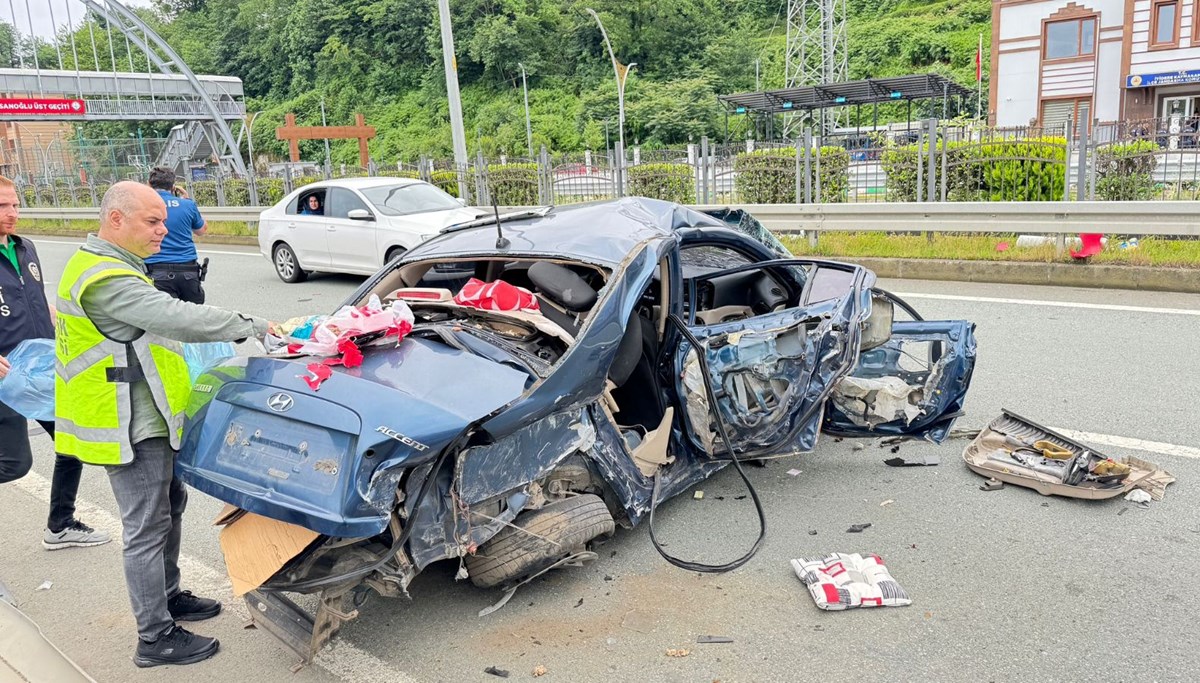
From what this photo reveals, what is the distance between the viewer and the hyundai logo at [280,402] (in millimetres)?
2943

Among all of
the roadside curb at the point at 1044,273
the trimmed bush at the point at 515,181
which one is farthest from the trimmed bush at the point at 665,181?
the roadside curb at the point at 1044,273

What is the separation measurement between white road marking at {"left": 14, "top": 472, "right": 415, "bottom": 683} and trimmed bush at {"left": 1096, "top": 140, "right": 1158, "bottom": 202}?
34.7 feet

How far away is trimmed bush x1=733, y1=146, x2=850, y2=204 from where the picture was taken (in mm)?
12773

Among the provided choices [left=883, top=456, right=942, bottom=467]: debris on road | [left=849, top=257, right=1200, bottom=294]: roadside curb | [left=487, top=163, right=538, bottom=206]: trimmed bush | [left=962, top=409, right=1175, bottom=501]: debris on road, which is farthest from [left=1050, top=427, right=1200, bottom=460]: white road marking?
[left=487, top=163, right=538, bottom=206]: trimmed bush

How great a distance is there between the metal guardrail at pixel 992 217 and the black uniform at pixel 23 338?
569cm

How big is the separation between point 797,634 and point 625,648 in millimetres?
622

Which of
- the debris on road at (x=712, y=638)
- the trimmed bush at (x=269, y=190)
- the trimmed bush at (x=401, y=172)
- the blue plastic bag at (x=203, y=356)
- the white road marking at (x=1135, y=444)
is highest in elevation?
the trimmed bush at (x=401, y=172)

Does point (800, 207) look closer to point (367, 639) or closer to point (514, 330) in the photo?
point (514, 330)

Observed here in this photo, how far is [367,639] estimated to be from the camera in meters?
3.21

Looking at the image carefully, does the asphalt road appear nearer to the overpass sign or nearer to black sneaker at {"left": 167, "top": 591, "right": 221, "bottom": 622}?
black sneaker at {"left": 167, "top": 591, "right": 221, "bottom": 622}

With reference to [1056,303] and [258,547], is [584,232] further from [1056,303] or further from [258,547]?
[1056,303]

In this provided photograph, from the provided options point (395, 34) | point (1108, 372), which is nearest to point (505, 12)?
point (395, 34)

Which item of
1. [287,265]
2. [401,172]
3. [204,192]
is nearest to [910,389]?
[287,265]

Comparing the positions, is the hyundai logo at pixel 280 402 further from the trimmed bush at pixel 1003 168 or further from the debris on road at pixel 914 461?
the trimmed bush at pixel 1003 168
